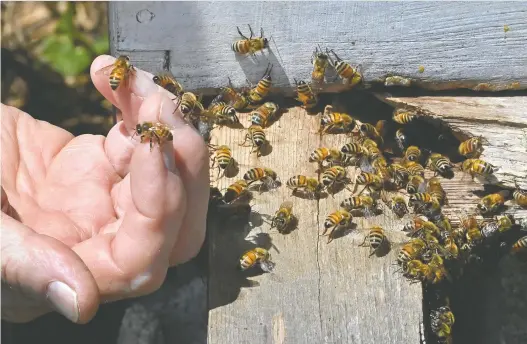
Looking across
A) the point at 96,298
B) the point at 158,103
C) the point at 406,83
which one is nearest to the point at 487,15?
the point at 406,83

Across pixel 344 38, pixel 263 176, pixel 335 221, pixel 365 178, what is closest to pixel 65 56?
pixel 344 38

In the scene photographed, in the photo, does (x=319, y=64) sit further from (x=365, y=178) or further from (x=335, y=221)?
(x=335, y=221)

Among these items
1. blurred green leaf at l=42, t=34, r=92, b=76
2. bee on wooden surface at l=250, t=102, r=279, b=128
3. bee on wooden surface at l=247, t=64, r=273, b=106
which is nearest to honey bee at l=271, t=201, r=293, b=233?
bee on wooden surface at l=250, t=102, r=279, b=128

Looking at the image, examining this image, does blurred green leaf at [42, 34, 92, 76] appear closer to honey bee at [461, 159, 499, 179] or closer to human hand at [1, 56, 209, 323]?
human hand at [1, 56, 209, 323]

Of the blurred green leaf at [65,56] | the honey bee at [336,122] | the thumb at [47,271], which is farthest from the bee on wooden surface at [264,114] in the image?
the blurred green leaf at [65,56]

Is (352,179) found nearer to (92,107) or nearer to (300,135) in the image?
(300,135)

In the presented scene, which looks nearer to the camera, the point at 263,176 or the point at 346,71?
the point at 263,176
